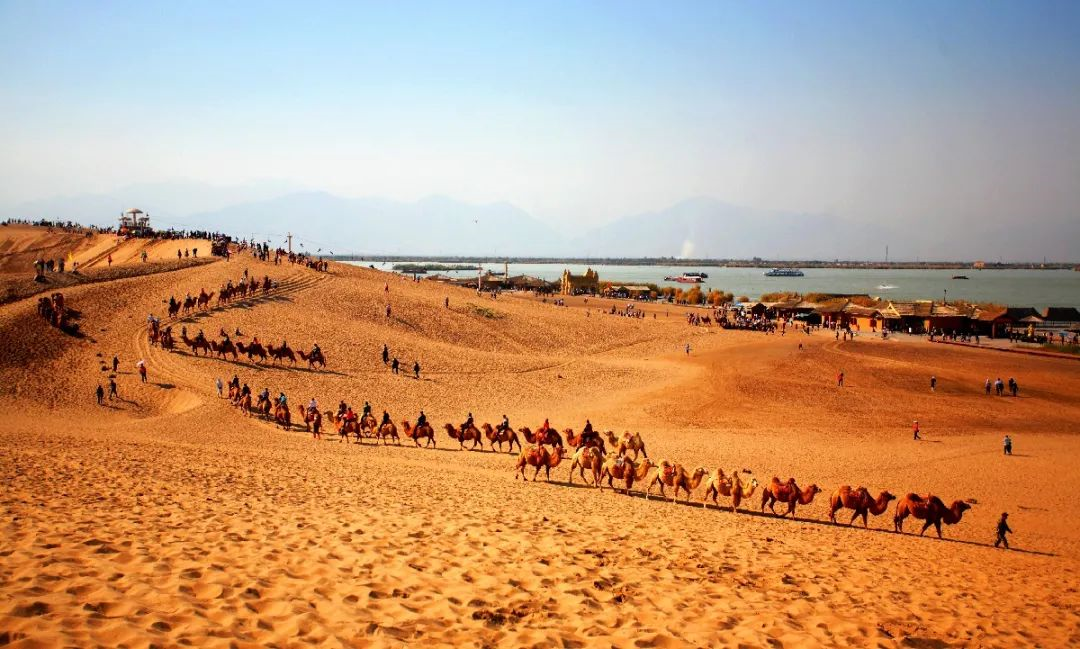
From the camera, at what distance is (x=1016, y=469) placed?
24156 millimetres

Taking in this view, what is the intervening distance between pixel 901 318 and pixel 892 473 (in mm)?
42807

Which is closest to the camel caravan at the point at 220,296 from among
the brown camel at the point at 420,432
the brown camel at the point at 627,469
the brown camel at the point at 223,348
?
the brown camel at the point at 223,348

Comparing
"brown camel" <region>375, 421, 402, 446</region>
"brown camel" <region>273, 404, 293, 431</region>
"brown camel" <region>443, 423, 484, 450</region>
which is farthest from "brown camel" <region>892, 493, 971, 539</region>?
"brown camel" <region>273, 404, 293, 431</region>

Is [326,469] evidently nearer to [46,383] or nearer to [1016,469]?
[46,383]

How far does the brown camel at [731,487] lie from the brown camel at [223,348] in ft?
84.5

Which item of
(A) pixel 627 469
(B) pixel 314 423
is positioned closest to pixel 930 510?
(A) pixel 627 469

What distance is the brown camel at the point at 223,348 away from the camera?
3422 centimetres

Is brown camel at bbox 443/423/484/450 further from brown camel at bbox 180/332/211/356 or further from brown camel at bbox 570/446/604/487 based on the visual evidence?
brown camel at bbox 180/332/211/356

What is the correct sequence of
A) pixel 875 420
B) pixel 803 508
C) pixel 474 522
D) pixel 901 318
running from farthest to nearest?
pixel 901 318 → pixel 875 420 → pixel 803 508 → pixel 474 522

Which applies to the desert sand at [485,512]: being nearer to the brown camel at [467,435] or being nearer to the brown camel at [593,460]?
the brown camel at [593,460]

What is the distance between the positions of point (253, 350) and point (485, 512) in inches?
985

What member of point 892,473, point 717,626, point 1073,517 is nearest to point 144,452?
point 717,626

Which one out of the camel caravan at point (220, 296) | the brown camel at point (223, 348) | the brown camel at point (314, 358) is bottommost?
the brown camel at point (314, 358)

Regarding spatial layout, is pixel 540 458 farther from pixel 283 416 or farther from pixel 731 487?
→ pixel 283 416
